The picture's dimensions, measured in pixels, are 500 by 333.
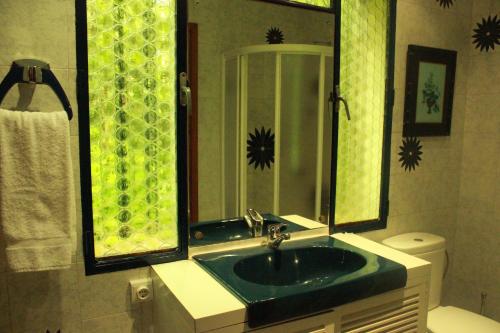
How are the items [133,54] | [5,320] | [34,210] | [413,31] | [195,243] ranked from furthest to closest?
[413,31], [195,243], [133,54], [5,320], [34,210]

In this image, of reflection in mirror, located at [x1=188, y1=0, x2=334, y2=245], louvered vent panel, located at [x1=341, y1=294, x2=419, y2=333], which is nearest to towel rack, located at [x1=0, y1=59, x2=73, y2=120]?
reflection in mirror, located at [x1=188, y1=0, x2=334, y2=245]

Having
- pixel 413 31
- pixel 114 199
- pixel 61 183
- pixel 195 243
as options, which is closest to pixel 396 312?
pixel 195 243

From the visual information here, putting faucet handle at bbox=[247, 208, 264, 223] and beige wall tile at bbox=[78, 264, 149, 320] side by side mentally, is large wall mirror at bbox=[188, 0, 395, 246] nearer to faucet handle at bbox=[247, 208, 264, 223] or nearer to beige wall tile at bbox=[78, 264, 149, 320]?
→ faucet handle at bbox=[247, 208, 264, 223]

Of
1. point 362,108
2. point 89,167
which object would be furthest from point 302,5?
point 89,167

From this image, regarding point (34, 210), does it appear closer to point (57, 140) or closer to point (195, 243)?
point (57, 140)

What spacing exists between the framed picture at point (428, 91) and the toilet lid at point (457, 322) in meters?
0.91

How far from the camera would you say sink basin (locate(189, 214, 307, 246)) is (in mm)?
1491

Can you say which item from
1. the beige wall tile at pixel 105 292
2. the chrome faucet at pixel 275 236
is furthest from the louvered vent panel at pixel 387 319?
the beige wall tile at pixel 105 292

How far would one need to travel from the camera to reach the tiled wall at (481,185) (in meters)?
2.17

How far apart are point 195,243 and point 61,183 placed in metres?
0.54

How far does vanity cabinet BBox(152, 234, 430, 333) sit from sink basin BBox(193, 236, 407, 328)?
0.03 metres

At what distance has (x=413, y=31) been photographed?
201cm

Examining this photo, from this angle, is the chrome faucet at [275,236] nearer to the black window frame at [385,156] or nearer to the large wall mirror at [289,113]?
the large wall mirror at [289,113]

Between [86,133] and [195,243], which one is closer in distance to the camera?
[86,133]
